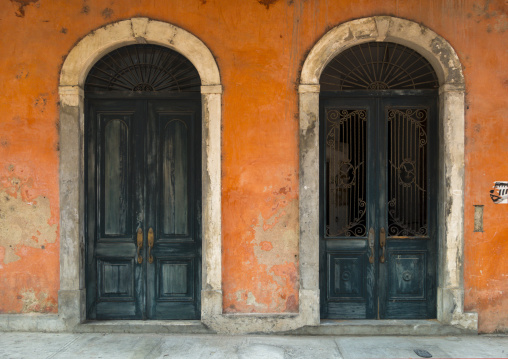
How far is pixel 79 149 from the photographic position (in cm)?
536

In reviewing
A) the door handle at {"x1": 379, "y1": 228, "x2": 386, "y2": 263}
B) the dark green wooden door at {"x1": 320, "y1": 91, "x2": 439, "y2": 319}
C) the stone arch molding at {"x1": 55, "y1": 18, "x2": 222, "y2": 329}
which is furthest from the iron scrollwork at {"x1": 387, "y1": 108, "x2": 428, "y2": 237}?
the stone arch molding at {"x1": 55, "y1": 18, "x2": 222, "y2": 329}

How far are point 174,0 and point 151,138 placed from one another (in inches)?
68.1

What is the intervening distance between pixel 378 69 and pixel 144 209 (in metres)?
3.49

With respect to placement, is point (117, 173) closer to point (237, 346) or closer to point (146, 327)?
point (146, 327)

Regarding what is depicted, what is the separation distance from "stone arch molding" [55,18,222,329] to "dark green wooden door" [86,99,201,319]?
24 centimetres

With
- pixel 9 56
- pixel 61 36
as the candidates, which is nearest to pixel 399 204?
pixel 61 36

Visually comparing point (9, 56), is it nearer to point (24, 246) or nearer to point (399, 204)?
point (24, 246)

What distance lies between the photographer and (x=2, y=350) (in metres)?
4.77

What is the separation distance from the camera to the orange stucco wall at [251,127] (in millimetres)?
5297

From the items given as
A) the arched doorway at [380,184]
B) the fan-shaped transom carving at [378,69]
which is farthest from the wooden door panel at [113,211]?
the fan-shaped transom carving at [378,69]

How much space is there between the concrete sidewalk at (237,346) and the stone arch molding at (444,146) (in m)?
0.38

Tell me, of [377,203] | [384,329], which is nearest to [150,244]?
[377,203]

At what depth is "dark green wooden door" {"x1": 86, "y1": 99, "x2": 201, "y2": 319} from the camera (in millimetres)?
5559

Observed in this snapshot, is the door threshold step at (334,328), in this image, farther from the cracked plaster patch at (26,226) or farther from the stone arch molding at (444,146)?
the cracked plaster patch at (26,226)
